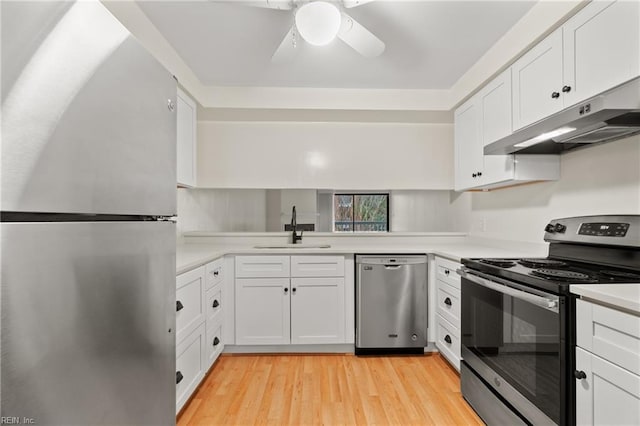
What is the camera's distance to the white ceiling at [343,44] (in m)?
1.84

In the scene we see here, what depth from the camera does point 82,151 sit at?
551 mm

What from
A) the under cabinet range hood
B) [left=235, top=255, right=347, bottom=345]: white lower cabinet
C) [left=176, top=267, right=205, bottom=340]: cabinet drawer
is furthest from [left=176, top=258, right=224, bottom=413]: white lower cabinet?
the under cabinet range hood

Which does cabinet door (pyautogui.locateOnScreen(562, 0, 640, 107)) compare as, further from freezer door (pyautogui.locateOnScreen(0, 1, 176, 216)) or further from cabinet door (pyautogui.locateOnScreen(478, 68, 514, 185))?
freezer door (pyautogui.locateOnScreen(0, 1, 176, 216))

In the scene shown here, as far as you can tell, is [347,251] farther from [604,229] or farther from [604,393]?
[604,393]

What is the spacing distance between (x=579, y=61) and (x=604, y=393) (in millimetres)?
1448

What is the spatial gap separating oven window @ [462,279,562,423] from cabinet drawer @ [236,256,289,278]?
1.40 m

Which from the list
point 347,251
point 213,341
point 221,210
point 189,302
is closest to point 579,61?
point 347,251

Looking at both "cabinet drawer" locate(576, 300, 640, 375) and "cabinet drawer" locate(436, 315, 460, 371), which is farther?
"cabinet drawer" locate(436, 315, 460, 371)

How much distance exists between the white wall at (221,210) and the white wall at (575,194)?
2.53 m

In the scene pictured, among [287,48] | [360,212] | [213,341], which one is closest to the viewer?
[287,48]

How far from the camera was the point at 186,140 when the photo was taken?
264 cm

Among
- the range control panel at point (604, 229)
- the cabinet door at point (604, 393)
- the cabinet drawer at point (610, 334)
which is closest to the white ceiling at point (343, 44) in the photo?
the range control panel at point (604, 229)

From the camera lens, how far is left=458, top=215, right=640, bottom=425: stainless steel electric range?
4.05 feet

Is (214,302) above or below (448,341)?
above
